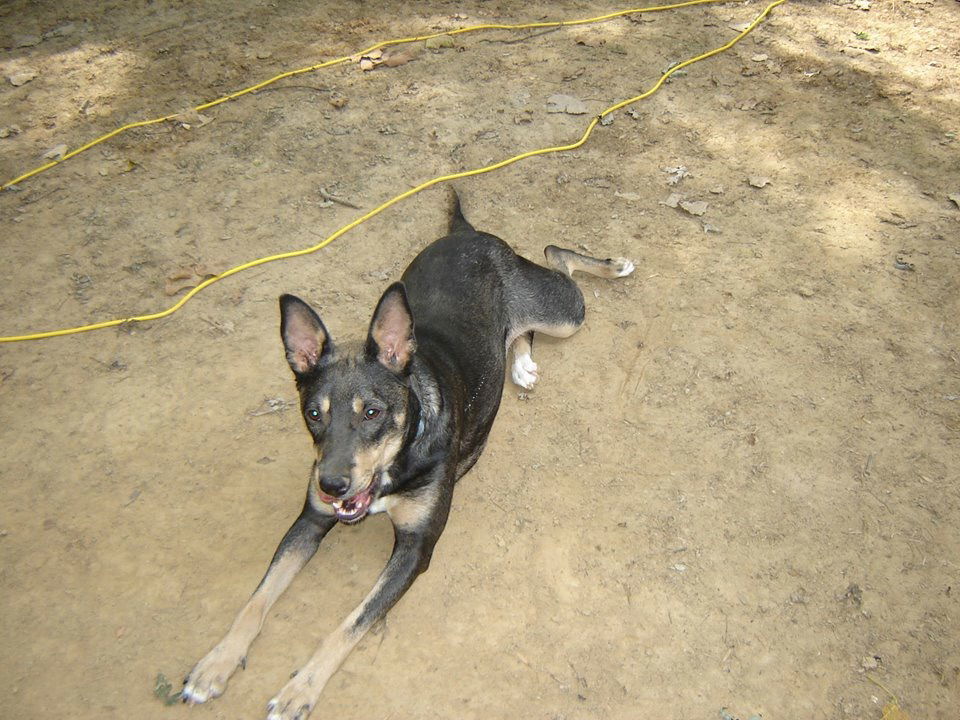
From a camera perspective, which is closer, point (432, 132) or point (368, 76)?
point (432, 132)

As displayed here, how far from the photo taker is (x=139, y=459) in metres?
4.91

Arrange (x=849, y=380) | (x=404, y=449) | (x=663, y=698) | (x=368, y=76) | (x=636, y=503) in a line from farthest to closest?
(x=368, y=76) → (x=849, y=380) → (x=636, y=503) → (x=404, y=449) → (x=663, y=698)

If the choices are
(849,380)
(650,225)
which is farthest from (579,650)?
(650,225)

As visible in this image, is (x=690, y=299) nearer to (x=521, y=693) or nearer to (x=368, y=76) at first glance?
(x=521, y=693)

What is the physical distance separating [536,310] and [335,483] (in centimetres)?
244

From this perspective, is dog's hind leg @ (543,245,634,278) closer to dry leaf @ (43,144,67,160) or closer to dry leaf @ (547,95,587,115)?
dry leaf @ (547,95,587,115)

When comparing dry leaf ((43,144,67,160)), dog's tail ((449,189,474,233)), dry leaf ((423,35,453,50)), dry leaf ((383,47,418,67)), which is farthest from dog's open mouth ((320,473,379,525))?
dry leaf ((423,35,453,50))

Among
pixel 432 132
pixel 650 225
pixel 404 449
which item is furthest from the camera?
pixel 432 132

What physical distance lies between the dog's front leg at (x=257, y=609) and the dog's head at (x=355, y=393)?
361mm

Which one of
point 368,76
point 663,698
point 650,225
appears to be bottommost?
point 663,698

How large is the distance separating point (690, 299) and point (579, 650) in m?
2.95

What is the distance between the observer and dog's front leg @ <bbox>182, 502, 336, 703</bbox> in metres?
3.75

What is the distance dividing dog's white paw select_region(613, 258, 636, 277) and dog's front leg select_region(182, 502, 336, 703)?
9.97 ft

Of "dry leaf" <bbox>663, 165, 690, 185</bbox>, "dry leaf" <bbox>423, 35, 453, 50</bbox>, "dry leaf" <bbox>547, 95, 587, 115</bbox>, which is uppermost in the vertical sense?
"dry leaf" <bbox>423, 35, 453, 50</bbox>
